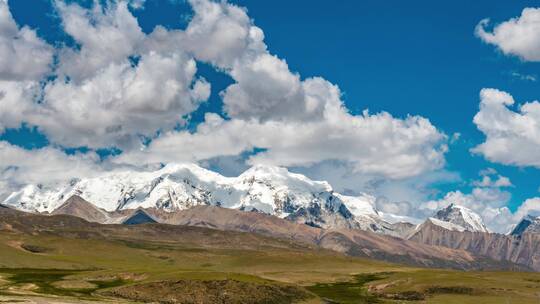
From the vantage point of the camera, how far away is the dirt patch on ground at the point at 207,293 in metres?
167

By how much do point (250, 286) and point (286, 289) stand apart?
13.8 metres

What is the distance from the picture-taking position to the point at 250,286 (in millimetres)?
179625

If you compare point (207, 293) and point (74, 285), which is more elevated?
point (207, 293)

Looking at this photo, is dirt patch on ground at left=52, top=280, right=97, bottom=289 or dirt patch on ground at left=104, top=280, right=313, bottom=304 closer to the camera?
dirt patch on ground at left=104, top=280, right=313, bottom=304

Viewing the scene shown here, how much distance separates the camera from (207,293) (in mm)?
170250

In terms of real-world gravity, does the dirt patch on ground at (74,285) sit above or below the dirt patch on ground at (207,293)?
below

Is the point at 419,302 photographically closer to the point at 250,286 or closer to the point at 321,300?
the point at 321,300

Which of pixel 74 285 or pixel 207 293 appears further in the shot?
pixel 74 285

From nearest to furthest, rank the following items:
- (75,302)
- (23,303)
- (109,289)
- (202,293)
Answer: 1. (23,303)
2. (75,302)
3. (202,293)
4. (109,289)

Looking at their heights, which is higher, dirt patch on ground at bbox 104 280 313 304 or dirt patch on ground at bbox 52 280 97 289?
dirt patch on ground at bbox 104 280 313 304

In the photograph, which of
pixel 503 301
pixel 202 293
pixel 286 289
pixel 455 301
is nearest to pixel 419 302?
pixel 455 301

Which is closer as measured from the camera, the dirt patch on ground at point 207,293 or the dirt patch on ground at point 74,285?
the dirt patch on ground at point 207,293

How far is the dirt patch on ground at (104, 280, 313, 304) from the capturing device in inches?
6565

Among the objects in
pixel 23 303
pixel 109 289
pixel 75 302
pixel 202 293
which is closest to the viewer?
pixel 23 303
